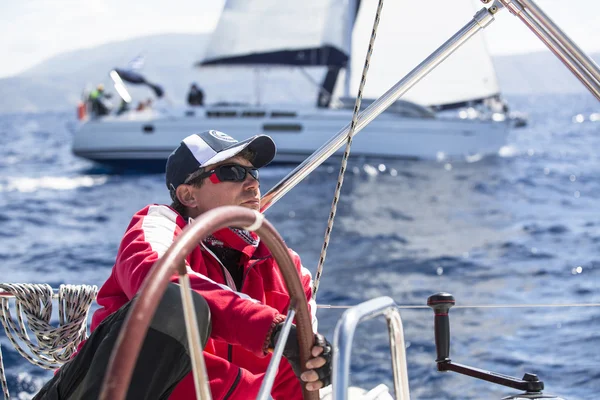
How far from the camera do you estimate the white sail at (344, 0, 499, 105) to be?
19203mm

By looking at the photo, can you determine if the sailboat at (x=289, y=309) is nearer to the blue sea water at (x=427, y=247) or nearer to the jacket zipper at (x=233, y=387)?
the jacket zipper at (x=233, y=387)

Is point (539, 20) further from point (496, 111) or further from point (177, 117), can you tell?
point (496, 111)

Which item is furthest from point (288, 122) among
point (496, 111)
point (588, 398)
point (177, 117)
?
point (588, 398)

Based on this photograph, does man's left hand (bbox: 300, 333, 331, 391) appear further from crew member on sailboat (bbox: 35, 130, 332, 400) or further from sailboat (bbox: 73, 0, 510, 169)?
sailboat (bbox: 73, 0, 510, 169)

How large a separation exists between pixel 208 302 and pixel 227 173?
471mm

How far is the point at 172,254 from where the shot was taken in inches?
34.4

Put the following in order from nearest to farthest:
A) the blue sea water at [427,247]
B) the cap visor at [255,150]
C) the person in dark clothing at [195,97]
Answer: the cap visor at [255,150], the blue sea water at [427,247], the person in dark clothing at [195,97]

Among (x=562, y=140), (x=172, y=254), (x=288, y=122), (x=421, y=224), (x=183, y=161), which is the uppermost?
(x=562, y=140)

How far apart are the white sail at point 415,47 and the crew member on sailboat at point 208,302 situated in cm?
1745

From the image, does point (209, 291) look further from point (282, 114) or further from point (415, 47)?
point (282, 114)

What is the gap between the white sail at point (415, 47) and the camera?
1920 centimetres

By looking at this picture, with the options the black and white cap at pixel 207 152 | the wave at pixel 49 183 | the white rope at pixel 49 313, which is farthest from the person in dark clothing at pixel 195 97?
the black and white cap at pixel 207 152

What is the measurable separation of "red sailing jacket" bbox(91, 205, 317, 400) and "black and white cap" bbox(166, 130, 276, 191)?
0.13 meters

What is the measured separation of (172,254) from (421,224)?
1034 cm
